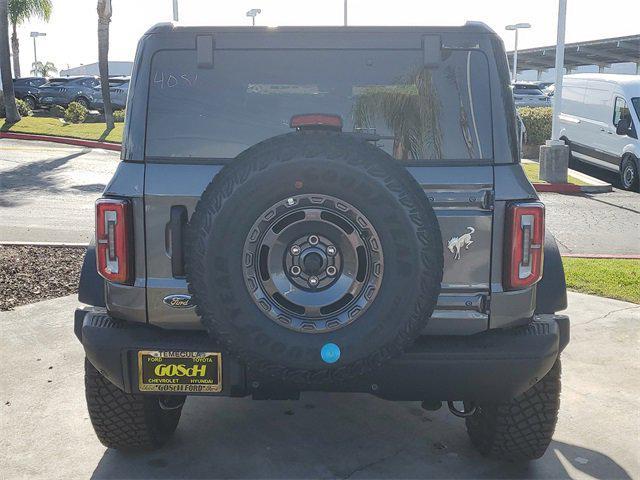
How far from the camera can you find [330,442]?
12.9ft

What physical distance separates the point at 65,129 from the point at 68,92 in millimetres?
8657

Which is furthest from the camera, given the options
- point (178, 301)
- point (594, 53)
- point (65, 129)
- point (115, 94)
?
point (594, 53)

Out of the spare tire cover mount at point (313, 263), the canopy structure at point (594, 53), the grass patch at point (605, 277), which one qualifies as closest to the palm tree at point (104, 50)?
the grass patch at point (605, 277)

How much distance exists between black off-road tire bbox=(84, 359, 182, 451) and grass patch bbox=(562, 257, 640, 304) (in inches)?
180

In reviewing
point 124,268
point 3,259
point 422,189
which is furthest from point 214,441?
point 3,259

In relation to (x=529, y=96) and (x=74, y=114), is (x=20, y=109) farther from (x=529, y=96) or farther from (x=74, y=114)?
(x=529, y=96)

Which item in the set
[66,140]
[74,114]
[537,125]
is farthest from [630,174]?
[74,114]

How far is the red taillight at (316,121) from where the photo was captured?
3061 millimetres

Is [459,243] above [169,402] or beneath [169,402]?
above

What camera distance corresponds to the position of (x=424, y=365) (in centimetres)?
308

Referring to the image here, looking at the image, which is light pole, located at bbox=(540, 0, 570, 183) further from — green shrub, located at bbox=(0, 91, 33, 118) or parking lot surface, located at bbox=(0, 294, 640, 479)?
green shrub, located at bbox=(0, 91, 33, 118)

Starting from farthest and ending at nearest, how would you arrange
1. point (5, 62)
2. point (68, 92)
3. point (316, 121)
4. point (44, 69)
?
1. point (44, 69)
2. point (68, 92)
3. point (5, 62)
4. point (316, 121)

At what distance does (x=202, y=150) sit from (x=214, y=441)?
1607mm

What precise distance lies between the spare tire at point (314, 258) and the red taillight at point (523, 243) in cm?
42
